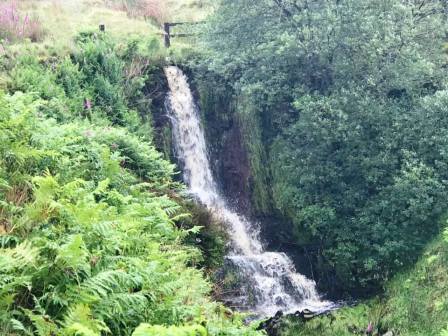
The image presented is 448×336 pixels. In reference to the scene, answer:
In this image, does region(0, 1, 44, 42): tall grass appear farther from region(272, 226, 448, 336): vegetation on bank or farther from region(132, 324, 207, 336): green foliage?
region(132, 324, 207, 336): green foliage

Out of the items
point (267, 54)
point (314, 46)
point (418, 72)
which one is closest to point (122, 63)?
point (267, 54)

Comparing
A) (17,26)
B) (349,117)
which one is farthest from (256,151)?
(17,26)

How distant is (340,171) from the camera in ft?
50.0

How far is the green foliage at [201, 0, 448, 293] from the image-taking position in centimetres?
1421

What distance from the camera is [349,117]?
14.9 meters

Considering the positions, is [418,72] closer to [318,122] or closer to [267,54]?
[318,122]

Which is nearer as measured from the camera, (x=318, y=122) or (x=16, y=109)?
(x=16, y=109)

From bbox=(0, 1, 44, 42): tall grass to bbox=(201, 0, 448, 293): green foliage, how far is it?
246 inches

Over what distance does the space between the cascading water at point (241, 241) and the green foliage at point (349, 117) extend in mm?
1091

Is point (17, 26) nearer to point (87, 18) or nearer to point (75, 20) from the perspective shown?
point (75, 20)

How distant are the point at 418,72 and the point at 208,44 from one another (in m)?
7.07

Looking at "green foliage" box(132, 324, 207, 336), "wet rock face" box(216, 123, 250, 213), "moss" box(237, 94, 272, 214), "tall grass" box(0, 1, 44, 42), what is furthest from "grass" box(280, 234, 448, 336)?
"tall grass" box(0, 1, 44, 42)

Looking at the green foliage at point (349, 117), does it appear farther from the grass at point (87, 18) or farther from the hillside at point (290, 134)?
the grass at point (87, 18)

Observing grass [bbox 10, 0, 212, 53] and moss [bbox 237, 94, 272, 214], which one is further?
moss [bbox 237, 94, 272, 214]
